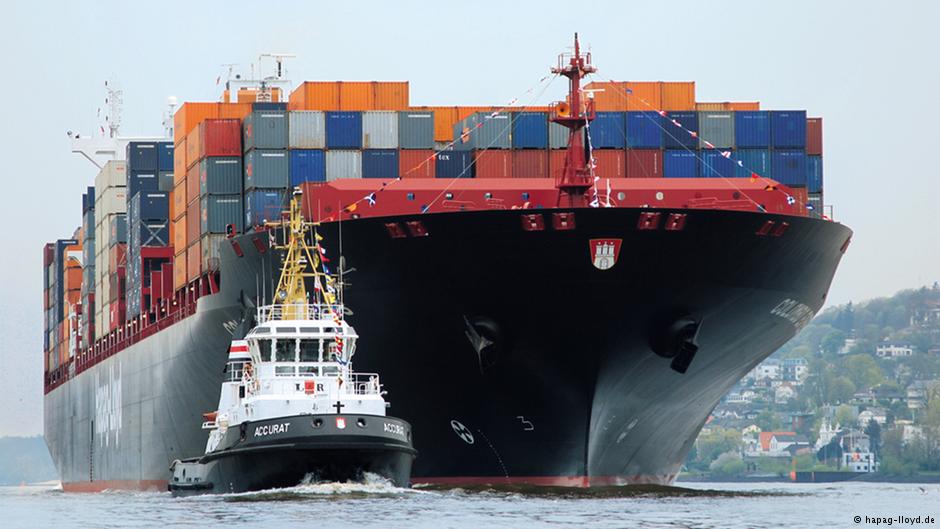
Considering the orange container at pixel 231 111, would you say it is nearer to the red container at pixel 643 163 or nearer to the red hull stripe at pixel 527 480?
the red container at pixel 643 163

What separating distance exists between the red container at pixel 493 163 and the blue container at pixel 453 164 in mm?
322

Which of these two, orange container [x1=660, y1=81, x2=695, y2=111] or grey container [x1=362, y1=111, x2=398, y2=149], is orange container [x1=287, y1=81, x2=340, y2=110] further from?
orange container [x1=660, y1=81, x2=695, y2=111]

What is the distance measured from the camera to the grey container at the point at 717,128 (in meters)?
52.9

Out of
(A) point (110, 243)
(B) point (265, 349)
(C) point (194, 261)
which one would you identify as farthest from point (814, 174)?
(A) point (110, 243)

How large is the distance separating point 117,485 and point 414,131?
3023 centimetres

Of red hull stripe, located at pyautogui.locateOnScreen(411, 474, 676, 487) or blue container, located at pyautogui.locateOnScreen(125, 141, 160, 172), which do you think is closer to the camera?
red hull stripe, located at pyautogui.locateOnScreen(411, 474, 676, 487)

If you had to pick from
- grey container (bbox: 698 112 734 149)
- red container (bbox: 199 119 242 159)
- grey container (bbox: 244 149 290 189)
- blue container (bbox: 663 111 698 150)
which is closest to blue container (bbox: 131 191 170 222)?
red container (bbox: 199 119 242 159)

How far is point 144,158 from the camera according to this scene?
2795 inches

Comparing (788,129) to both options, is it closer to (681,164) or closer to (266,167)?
(681,164)

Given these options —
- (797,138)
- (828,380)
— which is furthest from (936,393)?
(797,138)

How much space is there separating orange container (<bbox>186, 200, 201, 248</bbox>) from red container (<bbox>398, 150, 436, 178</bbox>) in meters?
8.19

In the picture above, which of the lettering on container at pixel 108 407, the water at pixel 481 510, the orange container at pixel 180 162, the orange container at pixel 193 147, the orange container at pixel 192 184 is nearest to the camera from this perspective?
the water at pixel 481 510

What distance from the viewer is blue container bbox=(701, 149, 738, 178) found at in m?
51.7

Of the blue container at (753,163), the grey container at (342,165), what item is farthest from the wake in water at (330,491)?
the blue container at (753,163)
